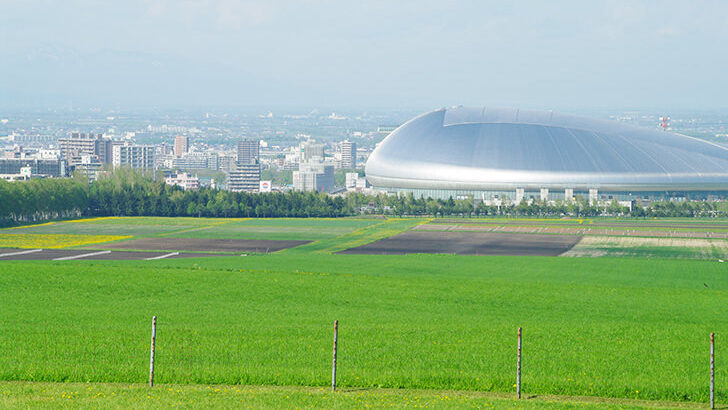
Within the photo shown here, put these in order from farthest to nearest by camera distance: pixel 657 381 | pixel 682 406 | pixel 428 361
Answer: pixel 428 361 → pixel 657 381 → pixel 682 406

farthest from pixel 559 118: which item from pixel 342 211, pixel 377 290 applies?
pixel 377 290

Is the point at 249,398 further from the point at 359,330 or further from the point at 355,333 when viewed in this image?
the point at 359,330

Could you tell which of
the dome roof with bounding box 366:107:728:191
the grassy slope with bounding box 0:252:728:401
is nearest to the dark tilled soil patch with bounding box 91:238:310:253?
the grassy slope with bounding box 0:252:728:401

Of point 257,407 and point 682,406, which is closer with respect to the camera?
point 257,407

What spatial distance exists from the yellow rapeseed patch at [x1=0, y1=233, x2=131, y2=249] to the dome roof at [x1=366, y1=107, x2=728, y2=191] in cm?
8582

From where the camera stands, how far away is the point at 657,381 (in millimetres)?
19203

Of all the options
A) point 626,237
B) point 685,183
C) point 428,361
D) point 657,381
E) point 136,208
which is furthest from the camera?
point 685,183

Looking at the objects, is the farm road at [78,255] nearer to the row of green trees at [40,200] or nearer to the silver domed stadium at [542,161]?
the row of green trees at [40,200]

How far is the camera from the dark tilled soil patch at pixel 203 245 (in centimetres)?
6931

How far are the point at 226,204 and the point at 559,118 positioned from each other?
280 feet

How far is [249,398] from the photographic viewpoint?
55.3ft

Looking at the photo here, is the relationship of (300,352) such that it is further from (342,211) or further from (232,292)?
(342,211)

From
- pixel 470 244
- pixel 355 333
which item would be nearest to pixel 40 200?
pixel 470 244

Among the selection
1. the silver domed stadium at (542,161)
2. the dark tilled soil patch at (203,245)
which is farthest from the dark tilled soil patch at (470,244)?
the silver domed stadium at (542,161)
